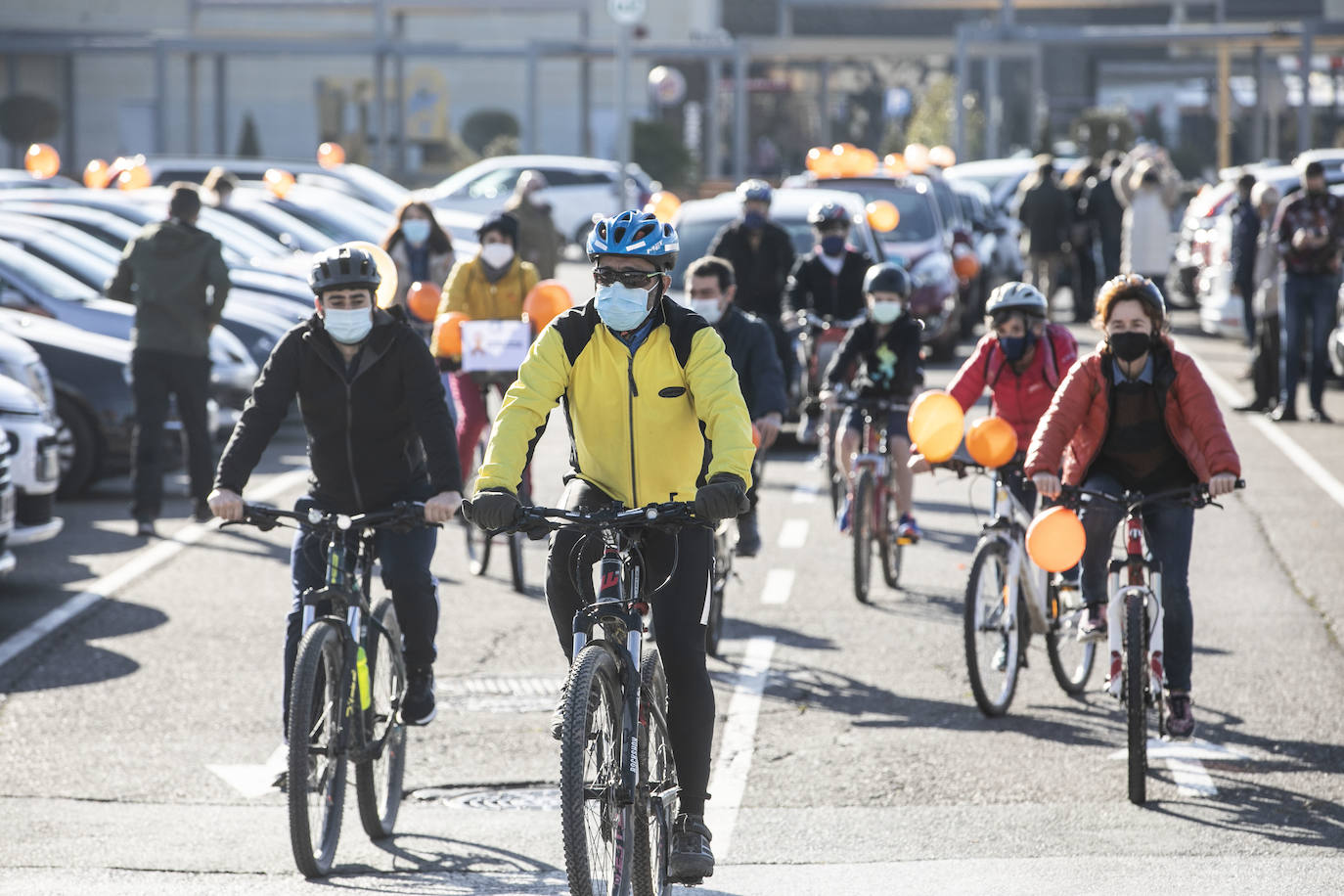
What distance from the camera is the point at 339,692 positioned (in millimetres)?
6566

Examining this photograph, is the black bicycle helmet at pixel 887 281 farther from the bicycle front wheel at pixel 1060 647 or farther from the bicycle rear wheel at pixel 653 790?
the bicycle rear wheel at pixel 653 790

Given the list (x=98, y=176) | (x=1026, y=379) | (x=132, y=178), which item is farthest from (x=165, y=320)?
(x=98, y=176)

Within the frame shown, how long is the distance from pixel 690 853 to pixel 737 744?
247cm

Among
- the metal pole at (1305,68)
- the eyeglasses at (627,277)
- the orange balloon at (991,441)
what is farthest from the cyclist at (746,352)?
the metal pole at (1305,68)

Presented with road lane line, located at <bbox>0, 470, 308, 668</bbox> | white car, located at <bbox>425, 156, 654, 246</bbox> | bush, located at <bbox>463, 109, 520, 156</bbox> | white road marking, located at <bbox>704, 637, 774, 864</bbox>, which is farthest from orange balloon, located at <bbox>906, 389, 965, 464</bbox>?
bush, located at <bbox>463, 109, 520, 156</bbox>

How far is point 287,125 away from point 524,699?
5032 centimetres

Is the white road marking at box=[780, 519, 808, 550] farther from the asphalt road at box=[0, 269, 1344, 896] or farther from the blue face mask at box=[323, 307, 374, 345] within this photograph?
the blue face mask at box=[323, 307, 374, 345]

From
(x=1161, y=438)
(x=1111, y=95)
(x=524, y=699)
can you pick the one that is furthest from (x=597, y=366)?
(x=1111, y=95)

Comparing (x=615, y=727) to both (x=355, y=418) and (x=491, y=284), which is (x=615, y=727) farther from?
(x=491, y=284)

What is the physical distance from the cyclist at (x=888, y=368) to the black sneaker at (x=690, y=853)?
5.51 m

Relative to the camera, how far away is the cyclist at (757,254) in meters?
14.1

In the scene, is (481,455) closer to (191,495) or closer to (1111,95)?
(191,495)

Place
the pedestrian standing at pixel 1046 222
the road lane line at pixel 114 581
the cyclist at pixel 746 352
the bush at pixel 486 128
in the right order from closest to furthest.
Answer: the cyclist at pixel 746 352, the road lane line at pixel 114 581, the pedestrian standing at pixel 1046 222, the bush at pixel 486 128

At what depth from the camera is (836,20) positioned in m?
62.9
